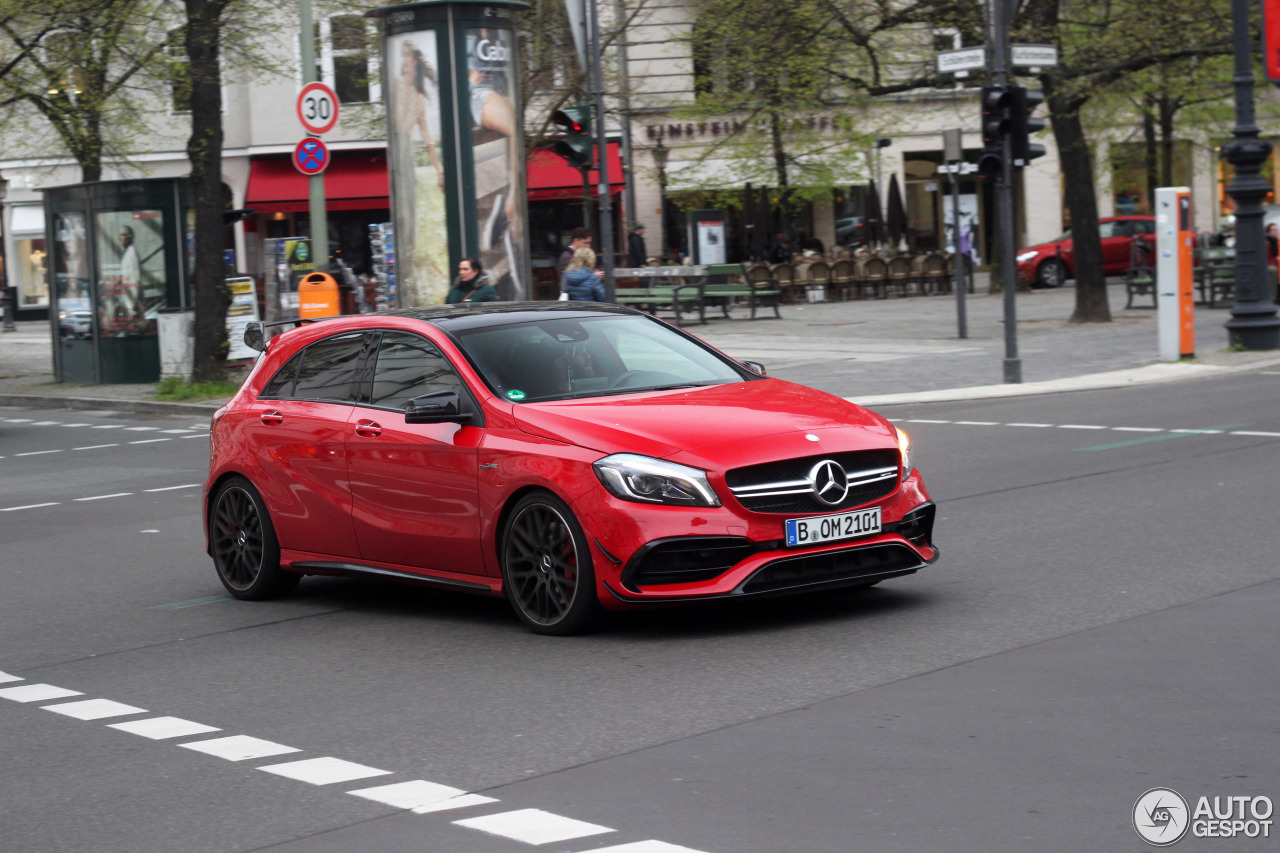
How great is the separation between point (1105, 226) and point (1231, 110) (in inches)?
202

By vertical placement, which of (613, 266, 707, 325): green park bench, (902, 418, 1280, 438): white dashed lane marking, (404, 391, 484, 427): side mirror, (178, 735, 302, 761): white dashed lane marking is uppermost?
(613, 266, 707, 325): green park bench

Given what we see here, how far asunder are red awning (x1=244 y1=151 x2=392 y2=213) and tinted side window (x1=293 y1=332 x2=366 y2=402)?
35799 millimetres

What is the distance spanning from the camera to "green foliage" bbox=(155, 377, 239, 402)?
23.0 meters

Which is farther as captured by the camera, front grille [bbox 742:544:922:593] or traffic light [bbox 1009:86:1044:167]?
traffic light [bbox 1009:86:1044:167]

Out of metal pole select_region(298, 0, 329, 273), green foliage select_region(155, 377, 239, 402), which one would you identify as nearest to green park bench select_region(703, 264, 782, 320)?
metal pole select_region(298, 0, 329, 273)

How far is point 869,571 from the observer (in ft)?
24.8

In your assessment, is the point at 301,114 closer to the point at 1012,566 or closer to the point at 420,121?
the point at 420,121

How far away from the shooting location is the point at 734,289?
3369cm

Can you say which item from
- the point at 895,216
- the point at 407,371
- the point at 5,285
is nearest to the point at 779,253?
the point at 895,216

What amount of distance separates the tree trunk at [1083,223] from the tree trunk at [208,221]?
13.6m

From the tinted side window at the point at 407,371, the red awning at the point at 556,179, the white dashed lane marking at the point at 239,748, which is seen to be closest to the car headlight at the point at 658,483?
the tinted side window at the point at 407,371

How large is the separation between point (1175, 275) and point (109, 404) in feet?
46.6

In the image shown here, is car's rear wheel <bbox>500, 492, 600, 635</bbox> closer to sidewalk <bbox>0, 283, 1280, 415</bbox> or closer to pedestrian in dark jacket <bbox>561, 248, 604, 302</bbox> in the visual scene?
sidewalk <bbox>0, 283, 1280, 415</bbox>

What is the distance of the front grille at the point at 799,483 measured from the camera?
23.7ft
